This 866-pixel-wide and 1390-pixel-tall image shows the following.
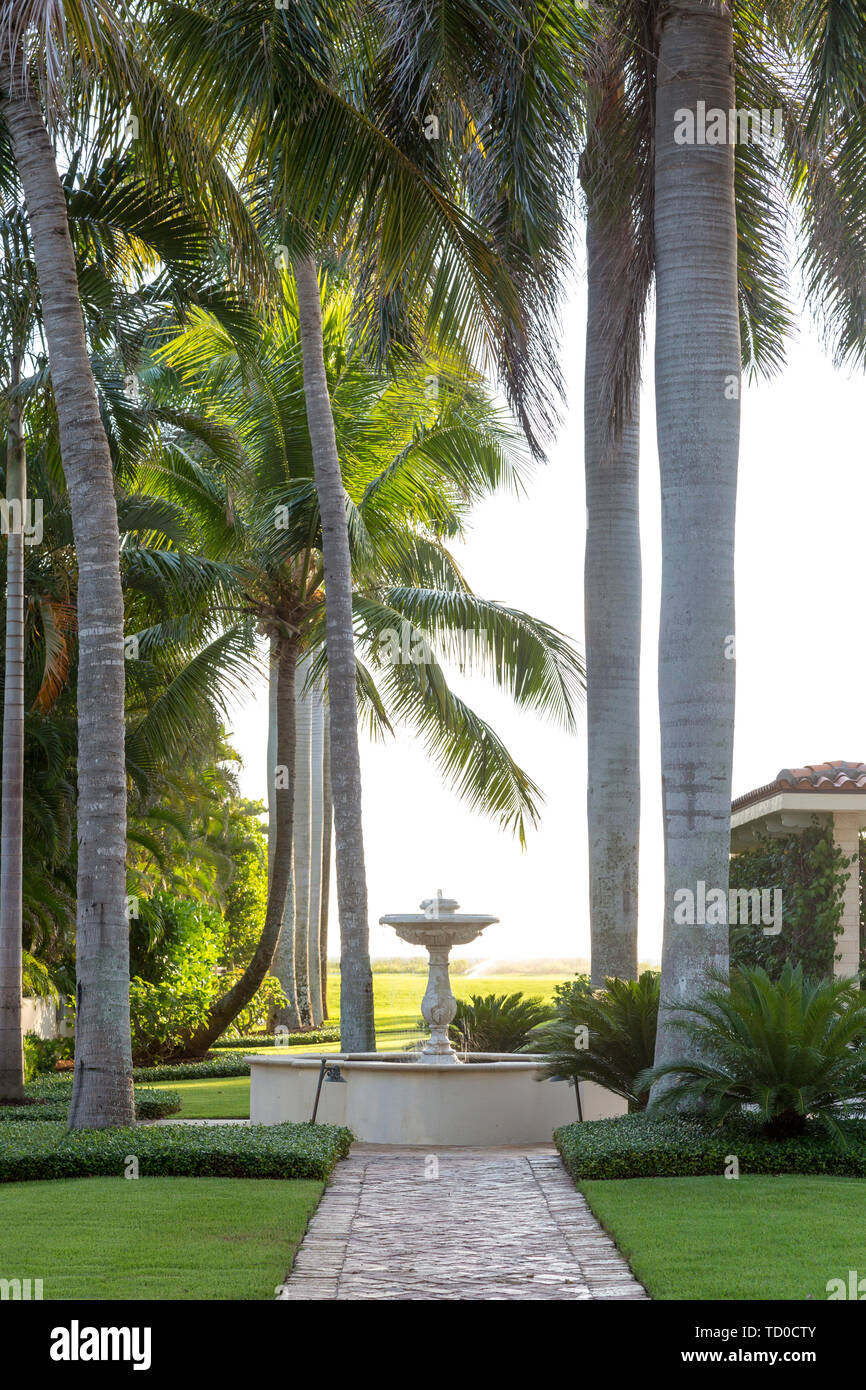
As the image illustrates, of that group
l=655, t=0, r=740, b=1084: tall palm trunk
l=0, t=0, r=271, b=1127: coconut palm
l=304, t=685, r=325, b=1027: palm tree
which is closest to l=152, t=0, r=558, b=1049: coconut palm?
l=0, t=0, r=271, b=1127: coconut palm

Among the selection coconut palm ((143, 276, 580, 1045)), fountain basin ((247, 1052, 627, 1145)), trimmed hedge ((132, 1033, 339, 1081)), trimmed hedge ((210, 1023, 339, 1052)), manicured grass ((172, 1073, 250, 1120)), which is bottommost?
trimmed hedge ((210, 1023, 339, 1052))

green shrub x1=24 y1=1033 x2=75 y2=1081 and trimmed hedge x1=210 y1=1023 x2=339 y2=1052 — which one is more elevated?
green shrub x1=24 y1=1033 x2=75 y2=1081

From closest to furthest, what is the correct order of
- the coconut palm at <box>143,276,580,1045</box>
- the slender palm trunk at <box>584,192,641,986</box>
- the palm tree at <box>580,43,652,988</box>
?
the palm tree at <box>580,43,652,988</box> → the slender palm trunk at <box>584,192,641,986</box> → the coconut palm at <box>143,276,580,1045</box>

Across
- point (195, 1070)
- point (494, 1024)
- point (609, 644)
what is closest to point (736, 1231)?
point (609, 644)

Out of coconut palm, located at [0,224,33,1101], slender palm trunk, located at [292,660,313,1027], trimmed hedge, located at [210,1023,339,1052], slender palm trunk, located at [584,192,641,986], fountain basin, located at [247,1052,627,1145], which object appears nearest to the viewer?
fountain basin, located at [247,1052,627,1145]

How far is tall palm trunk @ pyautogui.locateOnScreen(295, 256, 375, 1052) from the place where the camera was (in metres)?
14.0

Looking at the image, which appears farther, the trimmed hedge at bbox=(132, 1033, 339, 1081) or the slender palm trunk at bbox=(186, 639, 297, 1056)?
the slender palm trunk at bbox=(186, 639, 297, 1056)

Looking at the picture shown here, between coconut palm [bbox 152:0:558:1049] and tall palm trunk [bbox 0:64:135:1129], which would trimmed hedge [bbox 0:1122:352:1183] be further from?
coconut palm [bbox 152:0:558:1049]

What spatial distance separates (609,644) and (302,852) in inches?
621

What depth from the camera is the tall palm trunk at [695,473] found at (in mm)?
9891

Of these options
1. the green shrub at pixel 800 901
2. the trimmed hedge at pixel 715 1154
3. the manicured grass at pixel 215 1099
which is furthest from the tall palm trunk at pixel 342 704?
the trimmed hedge at pixel 715 1154

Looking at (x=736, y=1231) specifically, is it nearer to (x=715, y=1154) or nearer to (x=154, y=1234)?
(x=715, y=1154)

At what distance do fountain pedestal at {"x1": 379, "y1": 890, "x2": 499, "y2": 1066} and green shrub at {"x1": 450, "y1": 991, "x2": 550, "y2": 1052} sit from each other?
2.09 metres

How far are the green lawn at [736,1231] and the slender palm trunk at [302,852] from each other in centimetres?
1850
